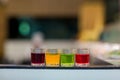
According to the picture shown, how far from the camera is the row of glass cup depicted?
1.01 metres

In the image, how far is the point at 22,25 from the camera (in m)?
7.56

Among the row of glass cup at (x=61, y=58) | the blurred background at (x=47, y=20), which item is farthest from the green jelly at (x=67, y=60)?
the blurred background at (x=47, y=20)

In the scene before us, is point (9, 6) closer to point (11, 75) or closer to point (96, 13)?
point (96, 13)

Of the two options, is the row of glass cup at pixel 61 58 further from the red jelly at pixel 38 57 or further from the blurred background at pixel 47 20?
the blurred background at pixel 47 20

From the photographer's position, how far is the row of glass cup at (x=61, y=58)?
101 centimetres

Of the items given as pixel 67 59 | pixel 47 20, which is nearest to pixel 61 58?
pixel 67 59

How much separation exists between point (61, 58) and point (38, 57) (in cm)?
6

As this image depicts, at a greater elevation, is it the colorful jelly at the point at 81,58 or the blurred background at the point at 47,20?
the blurred background at the point at 47,20

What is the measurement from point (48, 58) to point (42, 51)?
26 millimetres

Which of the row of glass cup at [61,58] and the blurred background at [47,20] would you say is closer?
the row of glass cup at [61,58]

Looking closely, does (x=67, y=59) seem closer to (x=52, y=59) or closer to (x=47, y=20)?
(x=52, y=59)

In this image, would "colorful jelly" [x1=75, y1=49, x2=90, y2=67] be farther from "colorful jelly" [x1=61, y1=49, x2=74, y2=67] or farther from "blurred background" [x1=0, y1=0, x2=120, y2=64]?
"blurred background" [x1=0, y1=0, x2=120, y2=64]

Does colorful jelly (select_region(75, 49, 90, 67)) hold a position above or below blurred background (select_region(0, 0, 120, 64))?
below

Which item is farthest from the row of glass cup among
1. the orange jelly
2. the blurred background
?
the blurred background
